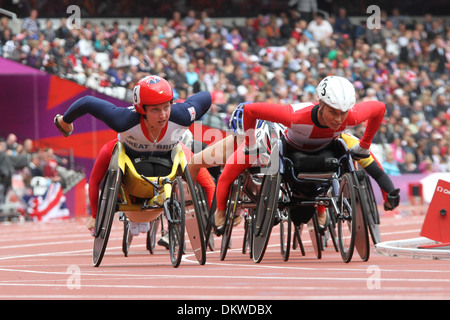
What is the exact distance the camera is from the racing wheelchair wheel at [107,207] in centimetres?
984

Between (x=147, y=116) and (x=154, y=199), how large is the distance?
3.00 ft

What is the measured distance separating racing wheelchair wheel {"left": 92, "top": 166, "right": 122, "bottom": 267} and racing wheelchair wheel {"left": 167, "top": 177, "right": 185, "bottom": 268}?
0.55 meters

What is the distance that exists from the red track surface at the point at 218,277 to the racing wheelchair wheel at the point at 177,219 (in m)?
0.17

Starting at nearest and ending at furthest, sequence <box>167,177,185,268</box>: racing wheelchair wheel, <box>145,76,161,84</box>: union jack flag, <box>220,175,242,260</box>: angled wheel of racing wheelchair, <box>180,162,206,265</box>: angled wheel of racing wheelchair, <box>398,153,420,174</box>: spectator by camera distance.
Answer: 1. <box>167,177,185,268</box>: racing wheelchair wheel
2. <box>180,162,206,265</box>: angled wheel of racing wheelchair
3. <box>145,76,161,84</box>: union jack flag
4. <box>220,175,242,260</box>: angled wheel of racing wheelchair
5. <box>398,153,420,174</box>: spectator

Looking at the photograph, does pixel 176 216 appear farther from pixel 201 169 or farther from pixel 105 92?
pixel 105 92

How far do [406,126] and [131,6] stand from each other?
28.8 ft

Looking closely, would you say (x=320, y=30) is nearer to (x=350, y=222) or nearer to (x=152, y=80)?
(x=152, y=80)

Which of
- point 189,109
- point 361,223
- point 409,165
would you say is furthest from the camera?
point 409,165

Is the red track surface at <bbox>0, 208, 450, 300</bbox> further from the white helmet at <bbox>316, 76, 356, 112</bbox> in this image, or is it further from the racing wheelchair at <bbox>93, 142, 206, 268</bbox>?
the white helmet at <bbox>316, 76, 356, 112</bbox>

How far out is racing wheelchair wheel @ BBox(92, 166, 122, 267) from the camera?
387 inches

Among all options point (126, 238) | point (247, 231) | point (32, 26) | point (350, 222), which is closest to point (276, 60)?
point (32, 26)

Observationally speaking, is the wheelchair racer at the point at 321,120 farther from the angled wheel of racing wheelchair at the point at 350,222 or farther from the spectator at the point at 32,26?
the spectator at the point at 32,26

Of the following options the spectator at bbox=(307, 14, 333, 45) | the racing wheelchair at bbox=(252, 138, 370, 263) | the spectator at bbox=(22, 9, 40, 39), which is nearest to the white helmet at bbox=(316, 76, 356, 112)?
the racing wheelchair at bbox=(252, 138, 370, 263)

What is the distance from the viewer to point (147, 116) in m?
9.90
